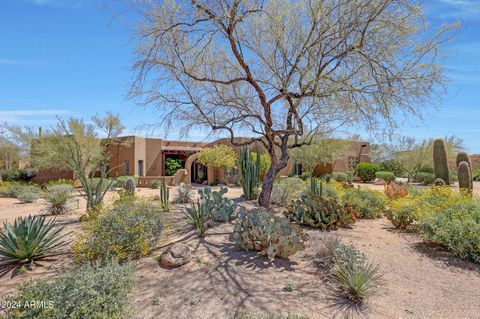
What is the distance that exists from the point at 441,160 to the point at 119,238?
21743 millimetres

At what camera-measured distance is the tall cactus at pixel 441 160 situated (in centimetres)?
2023

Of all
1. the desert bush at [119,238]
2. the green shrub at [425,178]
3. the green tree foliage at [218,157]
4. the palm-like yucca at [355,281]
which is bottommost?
the palm-like yucca at [355,281]

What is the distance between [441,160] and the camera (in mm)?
20750

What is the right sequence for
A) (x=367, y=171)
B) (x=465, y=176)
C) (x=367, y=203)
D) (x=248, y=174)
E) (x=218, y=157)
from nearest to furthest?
(x=367, y=203) < (x=248, y=174) < (x=465, y=176) < (x=218, y=157) < (x=367, y=171)

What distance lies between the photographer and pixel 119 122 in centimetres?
2472

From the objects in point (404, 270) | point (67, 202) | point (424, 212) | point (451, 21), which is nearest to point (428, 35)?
point (451, 21)

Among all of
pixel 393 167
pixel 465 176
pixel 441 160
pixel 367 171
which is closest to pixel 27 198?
pixel 465 176

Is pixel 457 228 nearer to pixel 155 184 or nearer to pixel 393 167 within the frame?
pixel 155 184

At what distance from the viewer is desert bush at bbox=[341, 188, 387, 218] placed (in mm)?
9492

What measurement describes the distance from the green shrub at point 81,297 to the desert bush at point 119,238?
1.26 meters

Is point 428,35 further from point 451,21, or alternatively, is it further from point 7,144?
point 7,144

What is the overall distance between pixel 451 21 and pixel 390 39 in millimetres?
1264

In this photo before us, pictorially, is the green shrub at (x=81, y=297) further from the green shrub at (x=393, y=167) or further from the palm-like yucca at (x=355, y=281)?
the green shrub at (x=393, y=167)

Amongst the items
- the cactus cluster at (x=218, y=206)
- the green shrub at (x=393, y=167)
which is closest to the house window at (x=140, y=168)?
the cactus cluster at (x=218, y=206)
